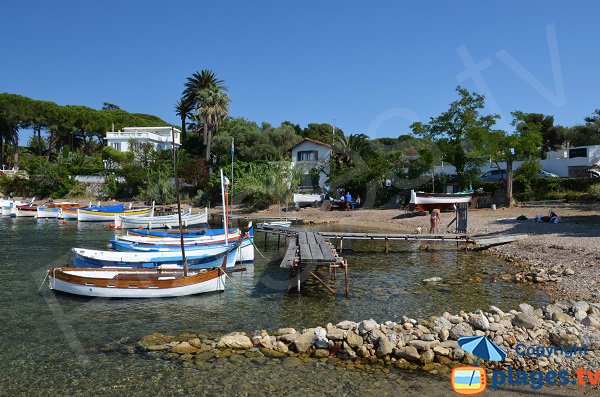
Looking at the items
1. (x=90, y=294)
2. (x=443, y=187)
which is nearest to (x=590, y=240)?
(x=90, y=294)

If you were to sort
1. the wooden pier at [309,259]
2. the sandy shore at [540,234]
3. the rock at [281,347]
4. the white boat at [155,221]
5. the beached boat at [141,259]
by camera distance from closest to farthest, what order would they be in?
the rock at [281,347]
the wooden pier at [309,259]
the sandy shore at [540,234]
the beached boat at [141,259]
the white boat at [155,221]

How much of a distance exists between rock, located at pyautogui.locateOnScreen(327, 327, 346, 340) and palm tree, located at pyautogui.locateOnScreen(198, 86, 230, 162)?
64.0 meters

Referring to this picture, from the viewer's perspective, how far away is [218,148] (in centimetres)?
7356

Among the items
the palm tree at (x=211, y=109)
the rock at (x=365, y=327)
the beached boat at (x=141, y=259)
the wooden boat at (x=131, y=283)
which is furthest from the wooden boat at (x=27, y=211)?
the rock at (x=365, y=327)

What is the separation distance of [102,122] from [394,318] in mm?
90215

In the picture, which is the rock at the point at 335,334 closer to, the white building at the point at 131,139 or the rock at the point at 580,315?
the rock at the point at 580,315

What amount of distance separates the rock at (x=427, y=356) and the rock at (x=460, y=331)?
3.68ft

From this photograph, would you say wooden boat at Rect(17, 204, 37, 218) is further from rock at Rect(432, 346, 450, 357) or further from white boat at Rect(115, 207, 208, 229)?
rock at Rect(432, 346, 450, 357)

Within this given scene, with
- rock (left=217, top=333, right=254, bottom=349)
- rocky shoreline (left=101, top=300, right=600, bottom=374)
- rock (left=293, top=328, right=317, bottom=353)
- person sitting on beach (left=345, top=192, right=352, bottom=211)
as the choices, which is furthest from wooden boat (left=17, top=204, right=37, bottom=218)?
rock (left=293, top=328, right=317, bottom=353)

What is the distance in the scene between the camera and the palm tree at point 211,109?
74312mm

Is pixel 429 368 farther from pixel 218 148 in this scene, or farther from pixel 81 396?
pixel 218 148

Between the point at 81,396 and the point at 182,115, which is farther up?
the point at 182,115

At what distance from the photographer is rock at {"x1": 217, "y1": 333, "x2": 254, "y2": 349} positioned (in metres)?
12.1

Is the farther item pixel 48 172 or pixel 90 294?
pixel 48 172
